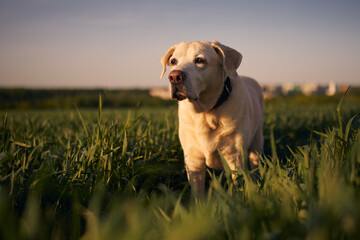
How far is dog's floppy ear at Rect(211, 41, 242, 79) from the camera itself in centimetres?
260

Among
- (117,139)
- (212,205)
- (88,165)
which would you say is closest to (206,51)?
(117,139)

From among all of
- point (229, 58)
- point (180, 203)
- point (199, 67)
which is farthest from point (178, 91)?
point (180, 203)

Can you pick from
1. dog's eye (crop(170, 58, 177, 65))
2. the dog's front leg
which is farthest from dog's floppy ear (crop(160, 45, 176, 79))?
the dog's front leg

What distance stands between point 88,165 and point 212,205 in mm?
1205

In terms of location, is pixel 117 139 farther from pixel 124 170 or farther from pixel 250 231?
pixel 250 231

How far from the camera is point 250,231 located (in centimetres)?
96

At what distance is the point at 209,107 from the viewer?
8.45ft

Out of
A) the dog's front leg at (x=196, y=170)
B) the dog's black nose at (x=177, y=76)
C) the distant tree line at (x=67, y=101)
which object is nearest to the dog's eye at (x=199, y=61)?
the dog's black nose at (x=177, y=76)

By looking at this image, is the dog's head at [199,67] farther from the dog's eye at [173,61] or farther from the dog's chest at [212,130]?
the dog's chest at [212,130]

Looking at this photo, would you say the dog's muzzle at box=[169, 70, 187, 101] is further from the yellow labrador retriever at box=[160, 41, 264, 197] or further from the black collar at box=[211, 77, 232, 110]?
the black collar at box=[211, 77, 232, 110]

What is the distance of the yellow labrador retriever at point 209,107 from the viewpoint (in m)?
2.53

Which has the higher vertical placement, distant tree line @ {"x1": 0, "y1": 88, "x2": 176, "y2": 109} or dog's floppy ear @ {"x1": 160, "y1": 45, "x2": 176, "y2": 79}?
dog's floppy ear @ {"x1": 160, "y1": 45, "x2": 176, "y2": 79}

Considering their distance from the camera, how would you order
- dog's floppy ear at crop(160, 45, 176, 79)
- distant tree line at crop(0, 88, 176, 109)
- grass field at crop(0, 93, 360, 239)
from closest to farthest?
1. grass field at crop(0, 93, 360, 239)
2. dog's floppy ear at crop(160, 45, 176, 79)
3. distant tree line at crop(0, 88, 176, 109)

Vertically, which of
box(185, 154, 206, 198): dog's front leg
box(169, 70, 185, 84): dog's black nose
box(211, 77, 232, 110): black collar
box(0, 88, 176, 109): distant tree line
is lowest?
box(0, 88, 176, 109): distant tree line
